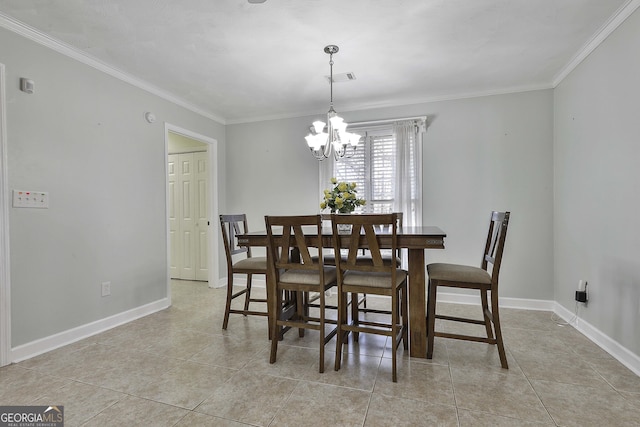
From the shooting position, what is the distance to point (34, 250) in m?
2.38

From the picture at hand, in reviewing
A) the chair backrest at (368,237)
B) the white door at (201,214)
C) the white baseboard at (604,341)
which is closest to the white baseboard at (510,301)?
the white baseboard at (604,341)

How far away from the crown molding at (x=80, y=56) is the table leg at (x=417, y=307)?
10.6 ft

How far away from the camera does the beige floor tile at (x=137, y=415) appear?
1591 mm

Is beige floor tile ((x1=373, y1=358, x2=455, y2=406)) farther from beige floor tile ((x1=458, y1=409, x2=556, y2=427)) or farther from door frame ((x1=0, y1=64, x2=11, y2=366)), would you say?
door frame ((x1=0, y1=64, x2=11, y2=366))

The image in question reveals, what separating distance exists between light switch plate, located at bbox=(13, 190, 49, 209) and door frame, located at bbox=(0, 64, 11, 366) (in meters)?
0.06

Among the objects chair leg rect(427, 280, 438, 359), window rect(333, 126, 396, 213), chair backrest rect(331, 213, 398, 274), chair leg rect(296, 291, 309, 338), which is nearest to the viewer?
chair backrest rect(331, 213, 398, 274)

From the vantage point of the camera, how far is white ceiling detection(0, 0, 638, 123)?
7.02 feet

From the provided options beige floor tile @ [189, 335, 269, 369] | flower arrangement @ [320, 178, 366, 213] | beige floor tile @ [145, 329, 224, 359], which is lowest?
beige floor tile @ [145, 329, 224, 359]

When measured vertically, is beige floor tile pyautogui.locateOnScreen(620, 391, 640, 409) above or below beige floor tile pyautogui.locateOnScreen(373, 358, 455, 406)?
above

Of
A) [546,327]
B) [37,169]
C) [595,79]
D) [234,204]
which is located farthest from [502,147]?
[37,169]

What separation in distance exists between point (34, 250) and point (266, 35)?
2454 millimetres

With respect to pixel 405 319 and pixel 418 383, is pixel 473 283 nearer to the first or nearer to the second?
pixel 405 319

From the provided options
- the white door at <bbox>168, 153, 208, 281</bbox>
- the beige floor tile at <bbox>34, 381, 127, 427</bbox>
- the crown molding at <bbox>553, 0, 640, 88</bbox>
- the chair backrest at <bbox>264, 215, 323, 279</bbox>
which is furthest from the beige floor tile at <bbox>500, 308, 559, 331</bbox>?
the white door at <bbox>168, 153, 208, 281</bbox>

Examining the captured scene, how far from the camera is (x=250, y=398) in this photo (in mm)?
1799
